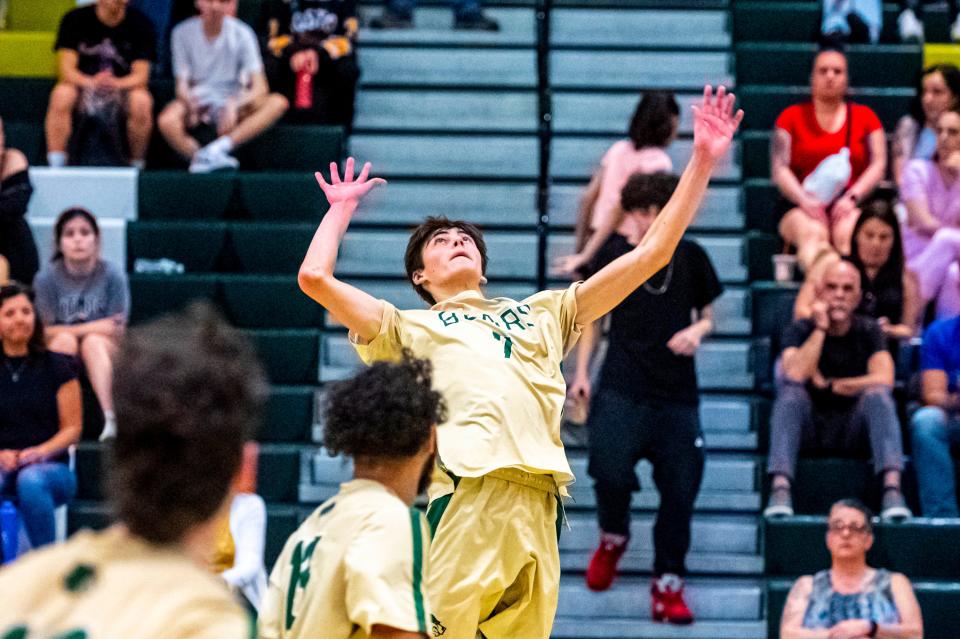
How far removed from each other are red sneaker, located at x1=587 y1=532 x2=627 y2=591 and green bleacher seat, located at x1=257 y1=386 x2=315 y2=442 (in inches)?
63.4

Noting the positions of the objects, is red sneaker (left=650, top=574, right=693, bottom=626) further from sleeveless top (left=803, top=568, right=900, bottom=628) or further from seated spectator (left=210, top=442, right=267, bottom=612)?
seated spectator (left=210, top=442, right=267, bottom=612)

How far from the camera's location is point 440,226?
457 centimetres

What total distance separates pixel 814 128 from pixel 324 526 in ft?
18.7

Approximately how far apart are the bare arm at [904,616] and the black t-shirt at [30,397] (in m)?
3.64

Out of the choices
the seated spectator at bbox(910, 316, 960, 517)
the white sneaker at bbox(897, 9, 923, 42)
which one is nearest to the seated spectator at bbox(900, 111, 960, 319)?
the seated spectator at bbox(910, 316, 960, 517)

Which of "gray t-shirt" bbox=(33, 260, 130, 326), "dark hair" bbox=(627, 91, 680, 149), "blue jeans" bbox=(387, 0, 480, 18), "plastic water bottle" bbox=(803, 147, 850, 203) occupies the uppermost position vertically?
"blue jeans" bbox=(387, 0, 480, 18)

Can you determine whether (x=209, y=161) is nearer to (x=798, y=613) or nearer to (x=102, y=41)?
(x=102, y=41)

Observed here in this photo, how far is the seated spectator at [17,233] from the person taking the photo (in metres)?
7.69

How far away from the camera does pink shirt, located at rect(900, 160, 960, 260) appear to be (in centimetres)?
777

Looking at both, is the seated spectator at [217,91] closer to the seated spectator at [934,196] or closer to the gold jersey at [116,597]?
the seated spectator at [934,196]

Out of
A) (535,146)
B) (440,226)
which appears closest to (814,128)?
(535,146)

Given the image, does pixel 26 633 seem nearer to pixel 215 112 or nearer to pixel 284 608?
pixel 284 608

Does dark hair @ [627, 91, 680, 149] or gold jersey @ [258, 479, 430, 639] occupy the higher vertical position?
dark hair @ [627, 91, 680, 149]

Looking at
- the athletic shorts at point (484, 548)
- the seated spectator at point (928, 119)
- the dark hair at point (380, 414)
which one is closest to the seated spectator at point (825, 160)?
the seated spectator at point (928, 119)
